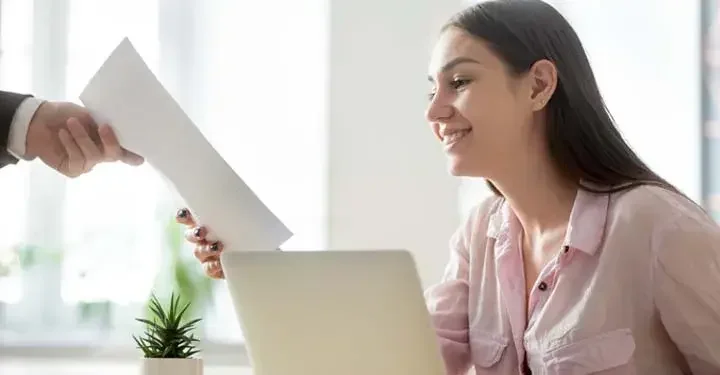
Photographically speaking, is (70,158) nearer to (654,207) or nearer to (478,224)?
(478,224)

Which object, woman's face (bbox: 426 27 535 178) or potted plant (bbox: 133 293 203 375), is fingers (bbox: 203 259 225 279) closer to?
potted plant (bbox: 133 293 203 375)

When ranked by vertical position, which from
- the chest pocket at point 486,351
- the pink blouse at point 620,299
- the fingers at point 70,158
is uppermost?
the fingers at point 70,158

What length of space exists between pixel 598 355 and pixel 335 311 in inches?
13.6

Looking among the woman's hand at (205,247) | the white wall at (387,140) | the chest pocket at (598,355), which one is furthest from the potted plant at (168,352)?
the white wall at (387,140)

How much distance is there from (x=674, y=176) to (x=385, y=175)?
→ 0.61m

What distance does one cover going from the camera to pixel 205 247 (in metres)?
1.19

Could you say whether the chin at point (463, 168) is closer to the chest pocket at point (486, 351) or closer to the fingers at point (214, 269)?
the chest pocket at point (486, 351)

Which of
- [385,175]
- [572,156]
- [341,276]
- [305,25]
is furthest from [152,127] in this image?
[305,25]

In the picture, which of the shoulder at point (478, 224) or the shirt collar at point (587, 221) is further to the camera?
the shoulder at point (478, 224)

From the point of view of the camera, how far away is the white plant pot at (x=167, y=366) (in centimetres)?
106

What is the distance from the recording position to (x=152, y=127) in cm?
110

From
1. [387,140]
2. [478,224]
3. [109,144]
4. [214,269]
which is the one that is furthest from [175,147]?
[387,140]

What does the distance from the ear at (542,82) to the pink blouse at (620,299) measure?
0.13 meters

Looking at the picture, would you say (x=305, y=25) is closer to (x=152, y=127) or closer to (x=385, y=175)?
(x=385, y=175)
